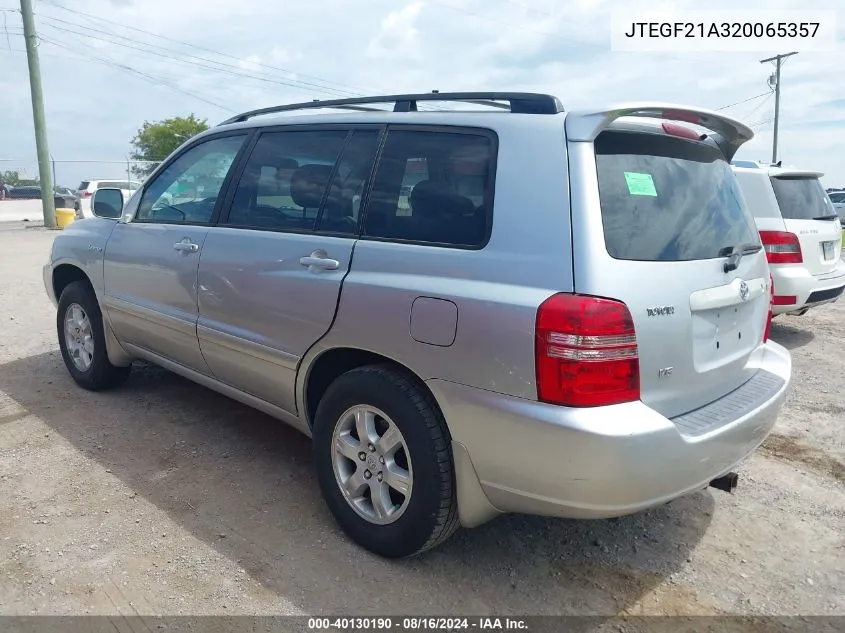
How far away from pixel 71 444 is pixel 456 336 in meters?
2.69

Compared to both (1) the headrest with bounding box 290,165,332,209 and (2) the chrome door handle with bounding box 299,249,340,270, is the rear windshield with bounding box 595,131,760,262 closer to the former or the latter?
(2) the chrome door handle with bounding box 299,249,340,270

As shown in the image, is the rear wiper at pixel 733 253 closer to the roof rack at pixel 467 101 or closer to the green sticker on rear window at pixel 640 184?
the green sticker on rear window at pixel 640 184

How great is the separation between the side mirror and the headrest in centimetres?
176

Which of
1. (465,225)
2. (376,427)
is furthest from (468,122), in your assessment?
(376,427)

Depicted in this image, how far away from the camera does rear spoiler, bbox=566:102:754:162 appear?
2.43 meters

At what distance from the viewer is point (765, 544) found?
306cm

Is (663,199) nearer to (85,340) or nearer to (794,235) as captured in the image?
(85,340)

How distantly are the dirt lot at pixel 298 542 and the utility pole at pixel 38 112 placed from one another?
65.7 ft

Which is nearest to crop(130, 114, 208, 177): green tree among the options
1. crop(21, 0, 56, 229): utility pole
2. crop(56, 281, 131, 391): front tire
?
crop(21, 0, 56, 229): utility pole

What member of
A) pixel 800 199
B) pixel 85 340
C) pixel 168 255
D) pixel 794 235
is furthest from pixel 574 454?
pixel 800 199

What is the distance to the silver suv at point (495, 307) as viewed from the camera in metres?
2.28

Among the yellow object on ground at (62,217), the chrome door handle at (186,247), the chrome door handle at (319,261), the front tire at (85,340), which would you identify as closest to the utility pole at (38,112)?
the yellow object on ground at (62,217)

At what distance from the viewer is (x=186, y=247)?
3.76 metres

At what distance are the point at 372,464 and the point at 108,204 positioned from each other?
2.86 m
